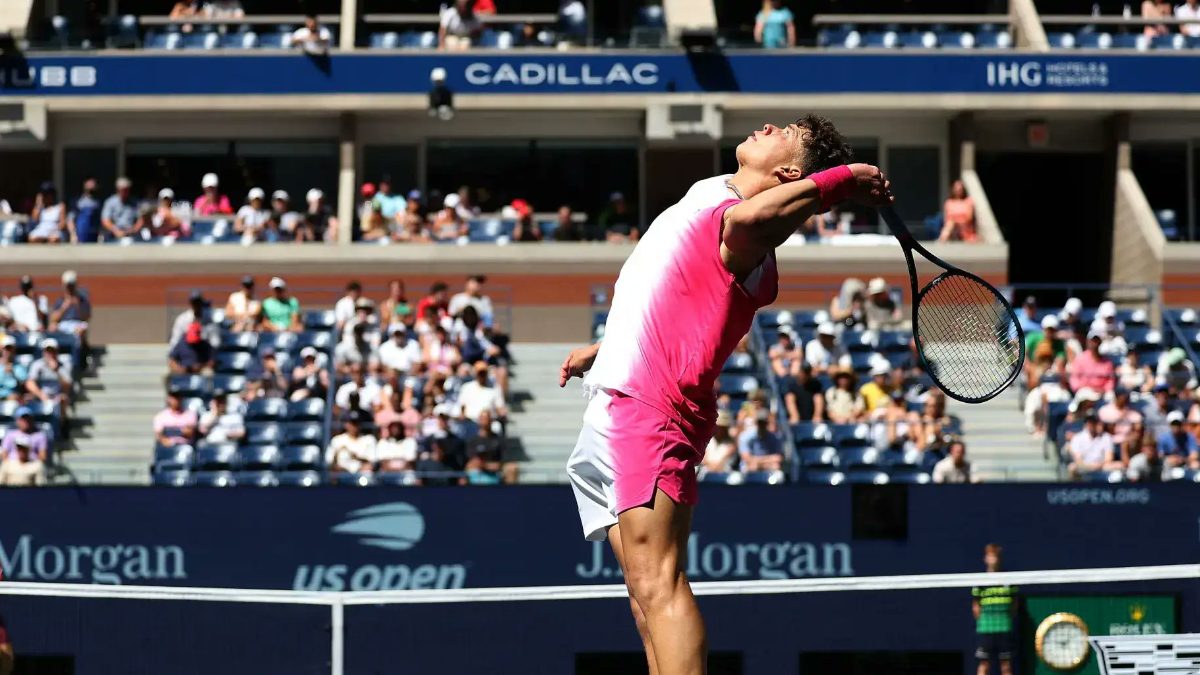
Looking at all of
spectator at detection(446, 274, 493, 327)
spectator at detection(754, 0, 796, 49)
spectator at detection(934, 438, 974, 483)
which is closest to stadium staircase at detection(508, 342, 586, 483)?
spectator at detection(446, 274, 493, 327)

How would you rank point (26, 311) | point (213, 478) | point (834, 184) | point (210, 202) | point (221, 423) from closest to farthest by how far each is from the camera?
point (834, 184) → point (213, 478) → point (221, 423) → point (26, 311) → point (210, 202)

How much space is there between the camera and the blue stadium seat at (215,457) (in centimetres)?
1531

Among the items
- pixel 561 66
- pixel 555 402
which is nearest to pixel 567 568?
pixel 555 402

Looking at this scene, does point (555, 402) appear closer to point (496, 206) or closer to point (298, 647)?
point (496, 206)

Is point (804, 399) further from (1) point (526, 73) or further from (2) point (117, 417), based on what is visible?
(1) point (526, 73)

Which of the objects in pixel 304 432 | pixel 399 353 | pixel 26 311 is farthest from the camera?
pixel 26 311

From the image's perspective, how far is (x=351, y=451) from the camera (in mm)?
14906

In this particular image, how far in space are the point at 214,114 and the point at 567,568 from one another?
12968 mm

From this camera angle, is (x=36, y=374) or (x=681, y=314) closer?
(x=681, y=314)

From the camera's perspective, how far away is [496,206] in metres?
23.7

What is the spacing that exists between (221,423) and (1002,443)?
680cm

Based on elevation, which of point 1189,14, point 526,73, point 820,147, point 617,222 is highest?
point 1189,14

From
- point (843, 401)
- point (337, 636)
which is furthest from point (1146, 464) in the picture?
point (337, 636)

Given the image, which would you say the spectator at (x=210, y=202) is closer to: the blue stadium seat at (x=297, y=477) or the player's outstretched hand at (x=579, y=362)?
the blue stadium seat at (x=297, y=477)
